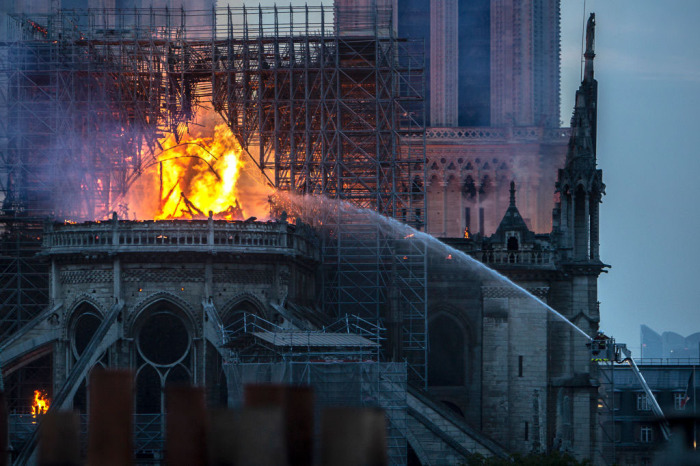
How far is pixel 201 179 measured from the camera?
55375mm

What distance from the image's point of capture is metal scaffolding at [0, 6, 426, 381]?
52875mm

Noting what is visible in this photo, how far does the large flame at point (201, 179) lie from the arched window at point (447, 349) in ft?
30.8

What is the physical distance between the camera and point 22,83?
55031 millimetres

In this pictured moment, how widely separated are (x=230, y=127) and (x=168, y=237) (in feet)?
43.4

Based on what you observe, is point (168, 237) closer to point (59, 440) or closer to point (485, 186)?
point (485, 186)

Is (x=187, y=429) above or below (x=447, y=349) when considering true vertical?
above

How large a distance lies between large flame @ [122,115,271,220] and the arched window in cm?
938

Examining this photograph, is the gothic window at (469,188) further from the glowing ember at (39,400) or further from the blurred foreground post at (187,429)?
the blurred foreground post at (187,429)

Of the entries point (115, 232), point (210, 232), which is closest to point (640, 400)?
point (210, 232)

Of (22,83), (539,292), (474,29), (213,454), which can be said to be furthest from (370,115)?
(213,454)

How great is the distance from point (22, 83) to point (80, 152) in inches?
161

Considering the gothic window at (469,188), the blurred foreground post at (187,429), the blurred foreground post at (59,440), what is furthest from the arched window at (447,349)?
the blurred foreground post at (59,440)

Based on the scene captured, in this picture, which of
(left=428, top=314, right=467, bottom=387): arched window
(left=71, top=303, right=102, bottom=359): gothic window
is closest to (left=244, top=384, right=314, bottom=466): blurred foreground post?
(left=71, top=303, right=102, bottom=359): gothic window

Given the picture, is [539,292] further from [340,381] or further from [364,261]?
[340,381]
